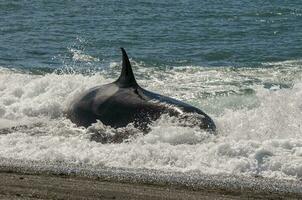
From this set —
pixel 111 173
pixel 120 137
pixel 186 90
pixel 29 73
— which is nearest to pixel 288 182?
pixel 111 173

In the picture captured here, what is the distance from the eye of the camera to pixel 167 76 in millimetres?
20953

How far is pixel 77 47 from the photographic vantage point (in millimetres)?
26375

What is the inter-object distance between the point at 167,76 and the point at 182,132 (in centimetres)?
833

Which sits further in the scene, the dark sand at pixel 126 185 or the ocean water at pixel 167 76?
the ocean water at pixel 167 76

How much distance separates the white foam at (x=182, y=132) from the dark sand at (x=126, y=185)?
2.24ft

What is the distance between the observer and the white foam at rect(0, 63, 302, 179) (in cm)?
1138

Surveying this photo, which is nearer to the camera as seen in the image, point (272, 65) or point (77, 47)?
point (272, 65)

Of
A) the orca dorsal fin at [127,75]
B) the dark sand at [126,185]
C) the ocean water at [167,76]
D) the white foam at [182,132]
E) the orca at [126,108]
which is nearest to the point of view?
the dark sand at [126,185]

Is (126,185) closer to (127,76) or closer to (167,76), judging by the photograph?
(127,76)

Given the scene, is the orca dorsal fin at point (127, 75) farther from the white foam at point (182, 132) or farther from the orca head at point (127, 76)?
the white foam at point (182, 132)

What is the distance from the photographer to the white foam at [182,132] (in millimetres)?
11375

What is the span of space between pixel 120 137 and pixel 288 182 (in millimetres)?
3549

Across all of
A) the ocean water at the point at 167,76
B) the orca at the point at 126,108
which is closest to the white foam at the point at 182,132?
the ocean water at the point at 167,76

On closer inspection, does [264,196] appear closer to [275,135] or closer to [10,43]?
[275,135]
